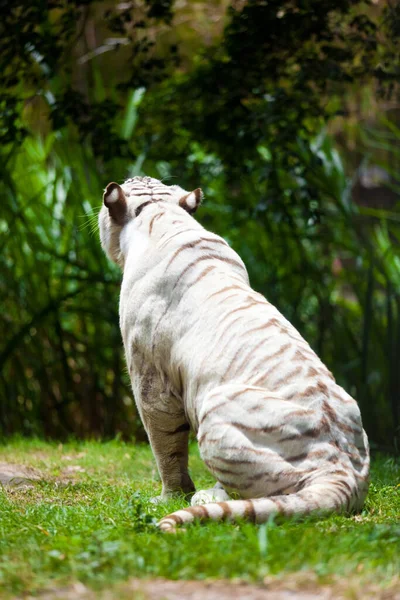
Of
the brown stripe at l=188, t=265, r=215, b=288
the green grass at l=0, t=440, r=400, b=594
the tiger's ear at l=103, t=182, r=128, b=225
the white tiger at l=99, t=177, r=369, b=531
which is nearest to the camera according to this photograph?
the green grass at l=0, t=440, r=400, b=594

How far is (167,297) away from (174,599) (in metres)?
2.16

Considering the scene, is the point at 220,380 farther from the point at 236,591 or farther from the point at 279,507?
the point at 236,591

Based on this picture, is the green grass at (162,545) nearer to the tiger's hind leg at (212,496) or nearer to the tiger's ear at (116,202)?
the tiger's hind leg at (212,496)

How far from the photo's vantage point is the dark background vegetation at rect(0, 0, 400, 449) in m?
6.94

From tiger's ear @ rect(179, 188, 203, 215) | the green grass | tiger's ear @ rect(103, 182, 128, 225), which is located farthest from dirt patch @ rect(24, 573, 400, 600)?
tiger's ear @ rect(179, 188, 203, 215)

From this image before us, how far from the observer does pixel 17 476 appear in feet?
16.3

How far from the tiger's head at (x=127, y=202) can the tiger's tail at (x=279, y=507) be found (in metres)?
2.11

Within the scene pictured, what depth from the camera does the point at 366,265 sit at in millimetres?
8195

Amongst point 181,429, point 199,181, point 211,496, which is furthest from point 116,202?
point 199,181

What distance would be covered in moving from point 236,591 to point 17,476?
2.78m

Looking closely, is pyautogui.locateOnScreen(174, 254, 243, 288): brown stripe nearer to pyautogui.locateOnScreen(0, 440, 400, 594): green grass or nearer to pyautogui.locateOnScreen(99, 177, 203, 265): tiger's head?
pyautogui.locateOnScreen(99, 177, 203, 265): tiger's head

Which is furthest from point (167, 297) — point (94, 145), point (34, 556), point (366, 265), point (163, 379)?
point (366, 265)

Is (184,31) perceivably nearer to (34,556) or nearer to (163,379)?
(163,379)

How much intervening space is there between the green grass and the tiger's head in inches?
61.1
